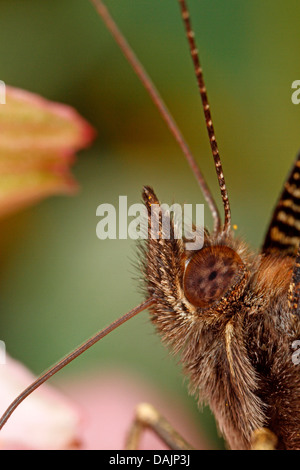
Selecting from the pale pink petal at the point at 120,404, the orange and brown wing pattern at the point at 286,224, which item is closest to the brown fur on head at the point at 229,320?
the orange and brown wing pattern at the point at 286,224

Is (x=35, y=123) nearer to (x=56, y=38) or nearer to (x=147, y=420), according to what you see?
(x=56, y=38)

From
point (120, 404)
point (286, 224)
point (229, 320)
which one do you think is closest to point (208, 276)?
point (229, 320)

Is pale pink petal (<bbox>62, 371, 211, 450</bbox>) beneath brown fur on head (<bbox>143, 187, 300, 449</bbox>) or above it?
beneath

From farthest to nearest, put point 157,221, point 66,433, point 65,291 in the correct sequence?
point 65,291
point 66,433
point 157,221

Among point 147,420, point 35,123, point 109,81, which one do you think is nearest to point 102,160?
point 109,81

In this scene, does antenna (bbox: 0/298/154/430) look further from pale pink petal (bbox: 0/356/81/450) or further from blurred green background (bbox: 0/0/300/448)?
blurred green background (bbox: 0/0/300/448)

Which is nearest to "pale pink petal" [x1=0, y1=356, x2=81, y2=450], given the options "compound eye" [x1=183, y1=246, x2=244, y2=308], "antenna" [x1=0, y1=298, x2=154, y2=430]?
"antenna" [x1=0, y1=298, x2=154, y2=430]

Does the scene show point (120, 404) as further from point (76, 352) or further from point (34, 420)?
point (76, 352)
